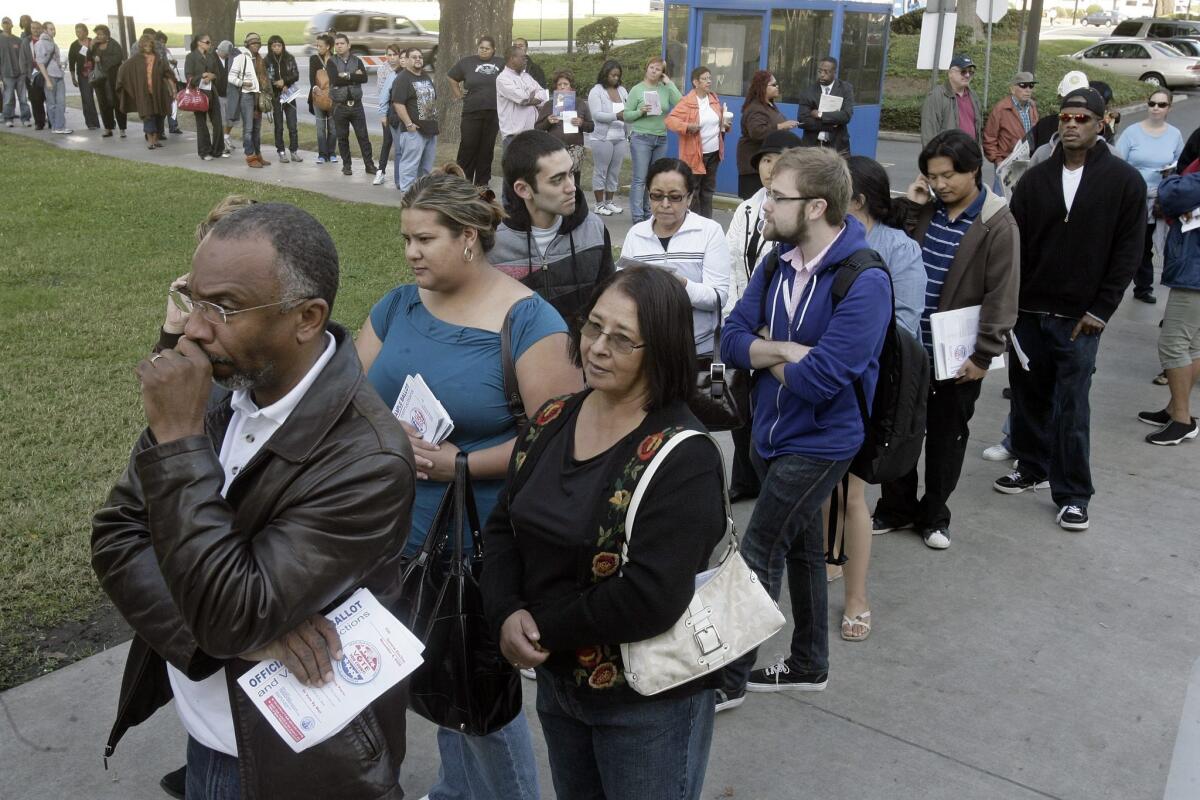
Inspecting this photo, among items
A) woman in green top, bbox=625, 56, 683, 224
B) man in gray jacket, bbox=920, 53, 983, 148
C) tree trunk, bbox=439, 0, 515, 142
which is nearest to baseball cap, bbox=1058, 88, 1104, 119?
man in gray jacket, bbox=920, 53, 983, 148

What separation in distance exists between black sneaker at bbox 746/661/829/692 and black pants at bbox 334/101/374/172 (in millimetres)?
13838

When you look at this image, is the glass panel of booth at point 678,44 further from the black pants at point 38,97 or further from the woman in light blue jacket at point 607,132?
the black pants at point 38,97

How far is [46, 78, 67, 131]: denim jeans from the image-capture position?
21.1 m

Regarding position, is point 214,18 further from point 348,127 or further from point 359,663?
point 359,663

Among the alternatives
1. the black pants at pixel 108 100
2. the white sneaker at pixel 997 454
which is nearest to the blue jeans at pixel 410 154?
the black pants at pixel 108 100

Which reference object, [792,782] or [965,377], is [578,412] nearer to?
[792,782]

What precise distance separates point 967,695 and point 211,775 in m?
3.03

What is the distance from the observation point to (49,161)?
17453 millimetres

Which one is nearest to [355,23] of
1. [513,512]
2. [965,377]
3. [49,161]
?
[49,161]

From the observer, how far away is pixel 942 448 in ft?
18.2

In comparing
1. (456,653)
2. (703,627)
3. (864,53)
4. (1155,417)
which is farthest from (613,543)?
(864,53)

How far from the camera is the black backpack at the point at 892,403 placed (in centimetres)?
403

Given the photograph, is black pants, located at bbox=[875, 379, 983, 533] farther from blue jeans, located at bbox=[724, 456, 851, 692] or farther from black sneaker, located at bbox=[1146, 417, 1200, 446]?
black sneaker, located at bbox=[1146, 417, 1200, 446]

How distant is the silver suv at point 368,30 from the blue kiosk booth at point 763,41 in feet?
70.2
